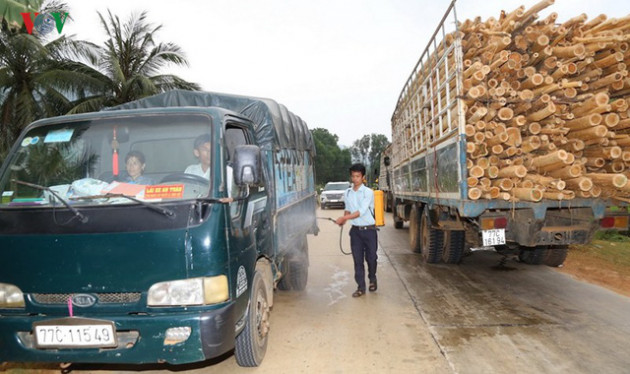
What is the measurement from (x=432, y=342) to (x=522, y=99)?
2.87m

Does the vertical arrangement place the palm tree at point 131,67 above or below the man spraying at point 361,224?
above

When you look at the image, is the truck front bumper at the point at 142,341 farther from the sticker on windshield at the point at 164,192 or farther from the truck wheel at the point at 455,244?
the truck wheel at the point at 455,244

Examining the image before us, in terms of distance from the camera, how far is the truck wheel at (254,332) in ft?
10.5

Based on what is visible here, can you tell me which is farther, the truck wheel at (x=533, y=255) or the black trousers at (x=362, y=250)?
the truck wheel at (x=533, y=255)

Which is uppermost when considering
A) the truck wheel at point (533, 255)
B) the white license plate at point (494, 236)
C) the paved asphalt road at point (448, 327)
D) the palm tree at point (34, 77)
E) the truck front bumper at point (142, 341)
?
the palm tree at point (34, 77)

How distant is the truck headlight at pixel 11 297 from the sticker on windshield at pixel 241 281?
51.2 inches

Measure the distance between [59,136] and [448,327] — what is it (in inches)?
146

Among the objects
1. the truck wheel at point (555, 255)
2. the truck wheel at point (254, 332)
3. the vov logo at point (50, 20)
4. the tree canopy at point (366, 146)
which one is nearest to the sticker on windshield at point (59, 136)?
the truck wheel at point (254, 332)

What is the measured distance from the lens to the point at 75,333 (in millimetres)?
2572

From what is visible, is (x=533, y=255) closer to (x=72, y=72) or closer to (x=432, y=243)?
(x=432, y=243)

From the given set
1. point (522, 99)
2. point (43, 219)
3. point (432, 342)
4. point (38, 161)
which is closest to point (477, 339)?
point (432, 342)

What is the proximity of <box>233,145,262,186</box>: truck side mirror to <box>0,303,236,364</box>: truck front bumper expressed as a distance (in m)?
0.81

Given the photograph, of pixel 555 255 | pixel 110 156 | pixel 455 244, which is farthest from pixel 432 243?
pixel 110 156

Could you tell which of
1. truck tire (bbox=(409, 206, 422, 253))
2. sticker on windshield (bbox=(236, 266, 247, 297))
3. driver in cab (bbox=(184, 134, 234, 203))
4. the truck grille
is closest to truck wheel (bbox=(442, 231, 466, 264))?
truck tire (bbox=(409, 206, 422, 253))
